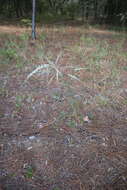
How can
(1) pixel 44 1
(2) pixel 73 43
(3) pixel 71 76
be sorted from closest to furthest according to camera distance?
(3) pixel 71 76 → (2) pixel 73 43 → (1) pixel 44 1

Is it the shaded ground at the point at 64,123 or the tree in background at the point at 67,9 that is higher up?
the tree in background at the point at 67,9

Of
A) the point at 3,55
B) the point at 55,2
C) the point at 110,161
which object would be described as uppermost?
the point at 55,2

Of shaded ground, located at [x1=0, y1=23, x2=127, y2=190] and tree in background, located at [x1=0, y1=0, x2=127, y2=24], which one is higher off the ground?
tree in background, located at [x1=0, y1=0, x2=127, y2=24]

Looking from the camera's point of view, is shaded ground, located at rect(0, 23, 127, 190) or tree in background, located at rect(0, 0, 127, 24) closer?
shaded ground, located at rect(0, 23, 127, 190)

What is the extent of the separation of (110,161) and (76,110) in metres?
0.77

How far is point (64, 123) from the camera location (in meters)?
2.09

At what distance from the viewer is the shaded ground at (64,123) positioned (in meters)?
1.51

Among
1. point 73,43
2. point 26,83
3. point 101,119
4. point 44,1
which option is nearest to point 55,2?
point 44,1

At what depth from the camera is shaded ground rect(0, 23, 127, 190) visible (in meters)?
1.51

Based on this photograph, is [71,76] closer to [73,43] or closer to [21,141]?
[21,141]

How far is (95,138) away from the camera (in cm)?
192

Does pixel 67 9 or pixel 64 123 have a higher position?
pixel 67 9

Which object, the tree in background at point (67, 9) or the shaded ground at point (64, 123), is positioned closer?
the shaded ground at point (64, 123)

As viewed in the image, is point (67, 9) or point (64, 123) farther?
point (67, 9)
